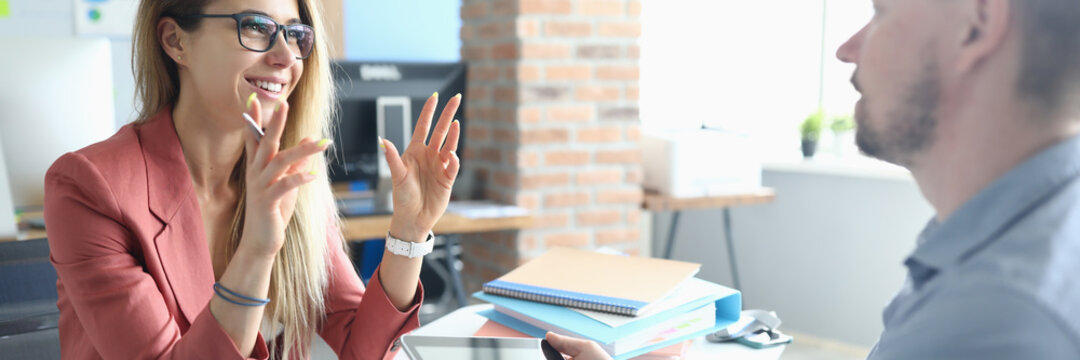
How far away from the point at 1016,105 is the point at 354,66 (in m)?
2.18

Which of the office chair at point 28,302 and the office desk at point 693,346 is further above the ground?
the office chair at point 28,302

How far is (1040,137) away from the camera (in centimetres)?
59

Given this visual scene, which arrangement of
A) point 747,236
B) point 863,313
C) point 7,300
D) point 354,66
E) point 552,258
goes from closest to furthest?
1. point 7,300
2. point 552,258
3. point 354,66
4. point 863,313
5. point 747,236

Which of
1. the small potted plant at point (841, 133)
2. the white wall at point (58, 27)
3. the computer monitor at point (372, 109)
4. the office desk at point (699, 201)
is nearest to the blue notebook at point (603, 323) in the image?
the computer monitor at point (372, 109)

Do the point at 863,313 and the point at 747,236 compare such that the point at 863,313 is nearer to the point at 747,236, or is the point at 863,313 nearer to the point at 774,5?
the point at 747,236

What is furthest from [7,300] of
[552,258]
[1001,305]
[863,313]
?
[863,313]

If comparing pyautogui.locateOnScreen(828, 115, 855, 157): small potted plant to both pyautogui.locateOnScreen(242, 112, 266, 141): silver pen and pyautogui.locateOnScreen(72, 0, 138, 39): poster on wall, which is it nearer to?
pyautogui.locateOnScreen(242, 112, 266, 141): silver pen

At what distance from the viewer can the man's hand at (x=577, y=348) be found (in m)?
0.98

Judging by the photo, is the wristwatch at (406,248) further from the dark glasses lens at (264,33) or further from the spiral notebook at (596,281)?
→ the dark glasses lens at (264,33)

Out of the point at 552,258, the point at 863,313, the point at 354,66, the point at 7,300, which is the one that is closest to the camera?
the point at 7,300

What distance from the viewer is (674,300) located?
3.92ft

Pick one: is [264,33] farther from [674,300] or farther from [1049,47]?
[1049,47]

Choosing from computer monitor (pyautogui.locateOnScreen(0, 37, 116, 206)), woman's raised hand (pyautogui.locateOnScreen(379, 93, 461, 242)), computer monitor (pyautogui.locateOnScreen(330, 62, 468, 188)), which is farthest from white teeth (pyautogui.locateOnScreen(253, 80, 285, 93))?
computer monitor (pyautogui.locateOnScreen(330, 62, 468, 188))

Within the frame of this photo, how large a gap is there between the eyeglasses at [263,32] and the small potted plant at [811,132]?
9.23 ft
